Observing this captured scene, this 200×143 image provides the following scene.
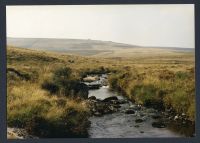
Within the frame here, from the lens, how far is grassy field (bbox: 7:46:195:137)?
1205 centimetres

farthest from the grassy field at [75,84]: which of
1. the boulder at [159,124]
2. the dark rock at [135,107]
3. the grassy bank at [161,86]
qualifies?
the boulder at [159,124]

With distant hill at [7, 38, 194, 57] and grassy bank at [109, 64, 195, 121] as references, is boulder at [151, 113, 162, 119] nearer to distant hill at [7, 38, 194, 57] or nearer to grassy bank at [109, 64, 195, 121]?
grassy bank at [109, 64, 195, 121]

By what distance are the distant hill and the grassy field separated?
61 millimetres

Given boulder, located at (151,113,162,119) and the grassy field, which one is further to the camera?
boulder, located at (151,113,162,119)

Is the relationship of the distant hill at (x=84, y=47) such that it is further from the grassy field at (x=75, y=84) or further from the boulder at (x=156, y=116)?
the boulder at (x=156, y=116)

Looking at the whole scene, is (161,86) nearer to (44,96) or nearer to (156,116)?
(156,116)

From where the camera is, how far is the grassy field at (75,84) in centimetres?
1205

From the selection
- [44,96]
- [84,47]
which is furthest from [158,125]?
[44,96]

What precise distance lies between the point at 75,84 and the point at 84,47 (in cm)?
90

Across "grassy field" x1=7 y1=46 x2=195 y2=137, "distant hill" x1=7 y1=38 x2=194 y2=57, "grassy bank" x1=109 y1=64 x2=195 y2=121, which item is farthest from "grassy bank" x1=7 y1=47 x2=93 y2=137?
"grassy bank" x1=109 y1=64 x2=195 y2=121

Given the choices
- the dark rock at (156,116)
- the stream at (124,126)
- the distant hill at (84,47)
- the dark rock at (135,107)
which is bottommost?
the stream at (124,126)

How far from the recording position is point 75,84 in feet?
40.6

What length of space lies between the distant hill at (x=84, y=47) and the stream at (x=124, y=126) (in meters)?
0.89

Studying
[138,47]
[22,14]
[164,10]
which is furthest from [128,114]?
[22,14]
